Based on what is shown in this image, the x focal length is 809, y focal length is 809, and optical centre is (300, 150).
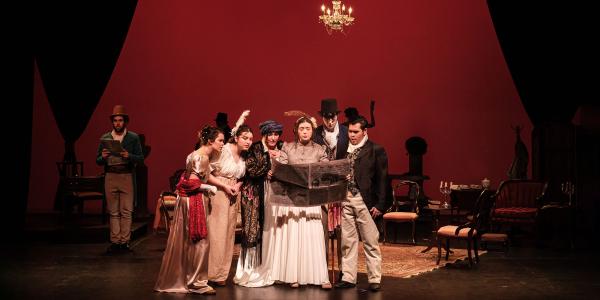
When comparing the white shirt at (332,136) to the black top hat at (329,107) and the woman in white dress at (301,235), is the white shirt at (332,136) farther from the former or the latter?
the woman in white dress at (301,235)

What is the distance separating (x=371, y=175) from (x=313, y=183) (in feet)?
1.65

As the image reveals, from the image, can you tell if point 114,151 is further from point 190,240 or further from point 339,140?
point 339,140

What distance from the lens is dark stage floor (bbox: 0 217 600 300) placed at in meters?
6.57

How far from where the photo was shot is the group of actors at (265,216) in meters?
6.60

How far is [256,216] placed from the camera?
6816mm

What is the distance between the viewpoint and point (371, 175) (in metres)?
6.70

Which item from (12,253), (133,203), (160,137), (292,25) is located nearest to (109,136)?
(133,203)

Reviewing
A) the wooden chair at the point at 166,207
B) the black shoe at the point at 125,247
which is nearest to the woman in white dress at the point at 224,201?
the black shoe at the point at 125,247

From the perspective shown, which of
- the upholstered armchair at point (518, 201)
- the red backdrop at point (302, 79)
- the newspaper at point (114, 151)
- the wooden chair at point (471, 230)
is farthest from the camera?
the red backdrop at point (302, 79)

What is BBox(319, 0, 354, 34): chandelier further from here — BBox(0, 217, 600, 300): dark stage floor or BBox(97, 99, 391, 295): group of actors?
BBox(97, 99, 391, 295): group of actors

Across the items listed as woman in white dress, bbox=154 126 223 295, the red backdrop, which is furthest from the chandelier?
woman in white dress, bbox=154 126 223 295

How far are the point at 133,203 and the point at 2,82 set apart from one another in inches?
93.8

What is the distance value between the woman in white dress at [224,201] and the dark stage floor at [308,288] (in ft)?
0.78

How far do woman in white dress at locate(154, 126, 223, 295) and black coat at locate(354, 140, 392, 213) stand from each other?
1265 millimetres
